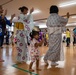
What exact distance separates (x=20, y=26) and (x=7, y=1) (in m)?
5.24

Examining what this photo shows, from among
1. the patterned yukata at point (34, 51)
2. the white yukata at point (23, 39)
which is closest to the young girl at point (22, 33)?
the white yukata at point (23, 39)

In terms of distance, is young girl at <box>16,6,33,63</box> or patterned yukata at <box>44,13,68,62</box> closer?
patterned yukata at <box>44,13,68,62</box>

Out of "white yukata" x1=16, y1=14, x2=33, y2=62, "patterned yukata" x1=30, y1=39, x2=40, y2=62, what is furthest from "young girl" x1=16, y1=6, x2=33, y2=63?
"patterned yukata" x1=30, y1=39, x2=40, y2=62

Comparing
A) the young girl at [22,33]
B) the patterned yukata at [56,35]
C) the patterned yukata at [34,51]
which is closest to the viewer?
the patterned yukata at [34,51]

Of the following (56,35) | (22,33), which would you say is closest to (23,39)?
Answer: (22,33)

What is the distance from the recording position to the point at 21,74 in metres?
2.32

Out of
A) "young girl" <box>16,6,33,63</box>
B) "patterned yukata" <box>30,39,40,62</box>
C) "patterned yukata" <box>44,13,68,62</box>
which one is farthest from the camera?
"young girl" <box>16,6,33,63</box>

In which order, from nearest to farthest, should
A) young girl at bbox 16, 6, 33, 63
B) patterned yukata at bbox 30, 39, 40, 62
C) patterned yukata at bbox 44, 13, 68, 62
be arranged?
1. patterned yukata at bbox 30, 39, 40, 62
2. patterned yukata at bbox 44, 13, 68, 62
3. young girl at bbox 16, 6, 33, 63

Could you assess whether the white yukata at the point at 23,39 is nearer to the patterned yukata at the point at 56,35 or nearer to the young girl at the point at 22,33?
the young girl at the point at 22,33

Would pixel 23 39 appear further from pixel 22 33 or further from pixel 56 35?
pixel 56 35

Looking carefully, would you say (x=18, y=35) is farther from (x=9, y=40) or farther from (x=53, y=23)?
(x=9, y=40)

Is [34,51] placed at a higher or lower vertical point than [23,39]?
lower

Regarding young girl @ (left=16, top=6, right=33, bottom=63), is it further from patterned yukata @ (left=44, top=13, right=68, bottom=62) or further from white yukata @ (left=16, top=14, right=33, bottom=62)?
patterned yukata @ (left=44, top=13, right=68, bottom=62)

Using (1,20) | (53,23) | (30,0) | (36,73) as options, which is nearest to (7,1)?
(30,0)
